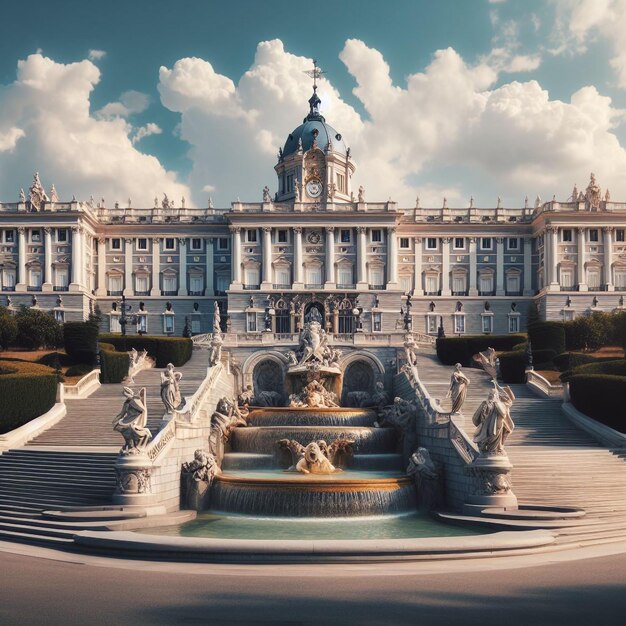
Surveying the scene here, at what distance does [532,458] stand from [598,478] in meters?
2.41

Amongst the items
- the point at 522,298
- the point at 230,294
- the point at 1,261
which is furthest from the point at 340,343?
the point at 1,261

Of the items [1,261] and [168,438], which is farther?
[1,261]

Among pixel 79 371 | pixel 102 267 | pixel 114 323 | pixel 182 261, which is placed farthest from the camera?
pixel 102 267

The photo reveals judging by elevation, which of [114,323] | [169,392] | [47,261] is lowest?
[169,392]

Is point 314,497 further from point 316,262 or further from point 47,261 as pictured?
point 47,261

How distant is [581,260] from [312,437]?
58.9 meters

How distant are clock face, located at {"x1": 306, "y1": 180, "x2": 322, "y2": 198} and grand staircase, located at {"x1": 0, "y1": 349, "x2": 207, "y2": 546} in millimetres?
54901

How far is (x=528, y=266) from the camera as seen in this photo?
88625 millimetres

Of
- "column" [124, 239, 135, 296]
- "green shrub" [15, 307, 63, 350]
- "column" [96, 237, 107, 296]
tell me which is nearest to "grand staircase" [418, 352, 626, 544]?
"green shrub" [15, 307, 63, 350]

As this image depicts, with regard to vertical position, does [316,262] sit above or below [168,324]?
above

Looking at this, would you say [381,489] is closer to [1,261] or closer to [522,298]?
[522,298]

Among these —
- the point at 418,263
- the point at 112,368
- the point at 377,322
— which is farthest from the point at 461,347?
the point at 418,263

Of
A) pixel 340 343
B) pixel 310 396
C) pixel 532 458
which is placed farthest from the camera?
pixel 340 343

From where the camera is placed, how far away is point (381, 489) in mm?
26734
